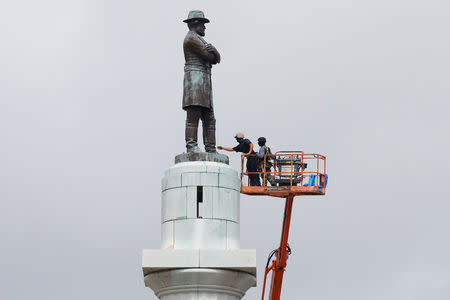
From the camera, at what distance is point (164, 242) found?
5744 centimetres

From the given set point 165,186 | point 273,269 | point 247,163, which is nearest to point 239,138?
point 247,163

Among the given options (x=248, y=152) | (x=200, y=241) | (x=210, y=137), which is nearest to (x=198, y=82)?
(x=210, y=137)

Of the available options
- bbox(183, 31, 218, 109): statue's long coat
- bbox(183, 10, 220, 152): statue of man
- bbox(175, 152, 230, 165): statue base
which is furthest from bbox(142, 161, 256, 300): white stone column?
bbox(183, 31, 218, 109): statue's long coat

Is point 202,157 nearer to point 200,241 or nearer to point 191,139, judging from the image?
point 191,139

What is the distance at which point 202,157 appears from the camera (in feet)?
191

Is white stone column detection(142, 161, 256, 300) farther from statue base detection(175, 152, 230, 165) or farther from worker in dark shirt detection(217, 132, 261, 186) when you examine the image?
worker in dark shirt detection(217, 132, 261, 186)

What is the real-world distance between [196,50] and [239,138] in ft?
15.6

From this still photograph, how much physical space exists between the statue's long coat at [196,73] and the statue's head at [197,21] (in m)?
0.24

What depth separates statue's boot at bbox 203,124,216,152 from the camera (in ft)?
195

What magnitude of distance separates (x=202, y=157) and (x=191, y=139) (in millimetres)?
1263

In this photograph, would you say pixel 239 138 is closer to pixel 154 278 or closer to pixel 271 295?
pixel 154 278

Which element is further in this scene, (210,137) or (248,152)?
(248,152)

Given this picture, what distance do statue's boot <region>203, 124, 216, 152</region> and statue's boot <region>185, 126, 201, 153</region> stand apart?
1.59 feet

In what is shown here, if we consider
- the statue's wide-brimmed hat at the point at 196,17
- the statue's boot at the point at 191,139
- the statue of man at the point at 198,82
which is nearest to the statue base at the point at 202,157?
the statue's boot at the point at 191,139
